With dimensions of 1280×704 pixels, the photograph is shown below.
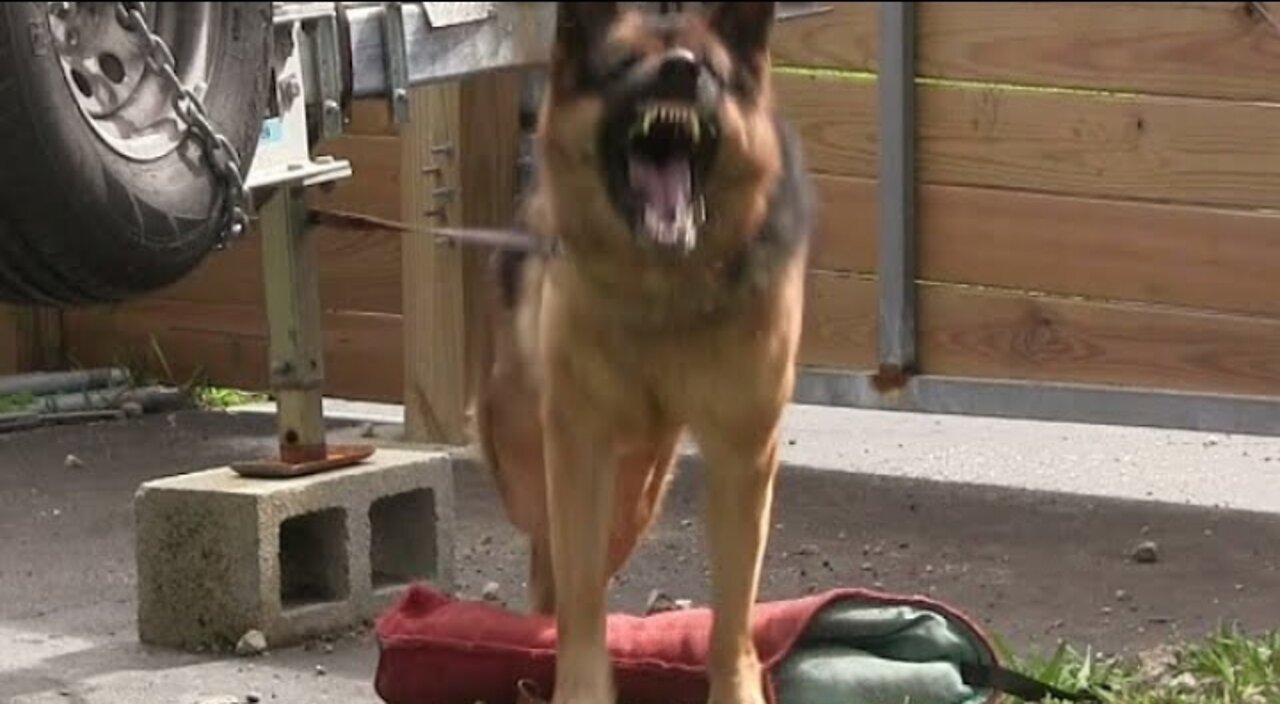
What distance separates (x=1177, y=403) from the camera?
6.92m

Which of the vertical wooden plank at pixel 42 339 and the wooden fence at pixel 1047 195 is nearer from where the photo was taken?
the wooden fence at pixel 1047 195

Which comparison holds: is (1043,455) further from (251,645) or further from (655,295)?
(655,295)

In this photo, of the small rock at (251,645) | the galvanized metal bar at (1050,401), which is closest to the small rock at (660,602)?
the small rock at (251,645)

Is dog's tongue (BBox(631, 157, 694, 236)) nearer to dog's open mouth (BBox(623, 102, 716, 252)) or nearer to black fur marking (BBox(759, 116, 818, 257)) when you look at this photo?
dog's open mouth (BBox(623, 102, 716, 252))

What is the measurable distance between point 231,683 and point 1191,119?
286cm

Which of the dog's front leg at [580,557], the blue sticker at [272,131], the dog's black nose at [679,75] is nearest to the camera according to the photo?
the dog's black nose at [679,75]

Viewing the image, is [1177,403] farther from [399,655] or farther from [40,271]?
[40,271]

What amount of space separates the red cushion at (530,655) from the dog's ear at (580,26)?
46.3 inches

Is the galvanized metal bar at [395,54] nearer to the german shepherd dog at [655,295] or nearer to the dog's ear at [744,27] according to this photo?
the german shepherd dog at [655,295]

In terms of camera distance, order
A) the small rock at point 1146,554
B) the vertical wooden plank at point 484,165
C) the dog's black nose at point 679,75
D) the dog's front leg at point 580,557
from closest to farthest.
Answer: the dog's black nose at point 679,75, the dog's front leg at point 580,557, the small rock at point 1146,554, the vertical wooden plank at point 484,165

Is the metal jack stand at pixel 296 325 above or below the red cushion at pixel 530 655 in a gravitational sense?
above

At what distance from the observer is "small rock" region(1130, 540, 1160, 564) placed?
6.43m

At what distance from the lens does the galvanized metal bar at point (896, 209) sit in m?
7.04

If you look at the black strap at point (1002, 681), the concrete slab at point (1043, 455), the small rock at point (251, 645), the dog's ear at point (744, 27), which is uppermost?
the dog's ear at point (744, 27)
